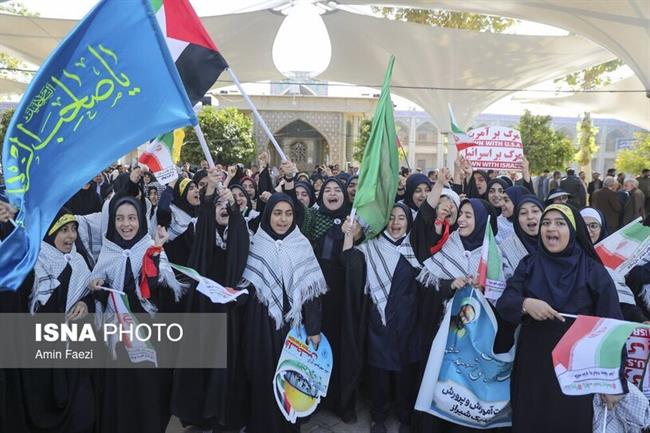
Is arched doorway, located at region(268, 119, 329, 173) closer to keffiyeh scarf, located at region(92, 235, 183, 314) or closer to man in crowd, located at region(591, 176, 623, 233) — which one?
man in crowd, located at region(591, 176, 623, 233)

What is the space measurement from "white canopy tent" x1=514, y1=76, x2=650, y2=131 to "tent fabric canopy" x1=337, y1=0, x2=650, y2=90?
8.96m

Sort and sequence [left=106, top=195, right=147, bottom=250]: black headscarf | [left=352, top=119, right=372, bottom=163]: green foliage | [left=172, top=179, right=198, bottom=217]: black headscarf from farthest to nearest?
[left=352, top=119, right=372, bottom=163]: green foliage → [left=172, top=179, right=198, bottom=217]: black headscarf → [left=106, top=195, right=147, bottom=250]: black headscarf

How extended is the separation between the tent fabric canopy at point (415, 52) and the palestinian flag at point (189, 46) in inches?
446

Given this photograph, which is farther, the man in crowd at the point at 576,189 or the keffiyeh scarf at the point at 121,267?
the man in crowd at the point at 576,189

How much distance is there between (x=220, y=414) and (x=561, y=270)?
211 cm

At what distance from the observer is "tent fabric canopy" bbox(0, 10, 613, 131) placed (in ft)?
48.9

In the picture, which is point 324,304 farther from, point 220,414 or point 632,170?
point 632,170

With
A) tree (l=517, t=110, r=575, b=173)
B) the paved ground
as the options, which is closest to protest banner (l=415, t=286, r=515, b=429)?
the paved ground

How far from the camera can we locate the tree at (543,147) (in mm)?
26562

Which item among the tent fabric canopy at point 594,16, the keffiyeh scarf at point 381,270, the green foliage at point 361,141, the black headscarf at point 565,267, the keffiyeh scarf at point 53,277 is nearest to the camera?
the black headscarf at point 565,267

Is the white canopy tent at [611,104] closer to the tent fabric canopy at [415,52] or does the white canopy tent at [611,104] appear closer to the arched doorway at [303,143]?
the tent fabric canopy at [415,52]

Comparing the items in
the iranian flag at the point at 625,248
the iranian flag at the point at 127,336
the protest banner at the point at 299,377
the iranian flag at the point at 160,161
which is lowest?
the protest banner at the point at 299,377

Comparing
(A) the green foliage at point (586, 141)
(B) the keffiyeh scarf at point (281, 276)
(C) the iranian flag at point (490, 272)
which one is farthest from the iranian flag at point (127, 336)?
(A) the green foliage at point (586, 141)

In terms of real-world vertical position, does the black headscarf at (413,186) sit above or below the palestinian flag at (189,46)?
below
